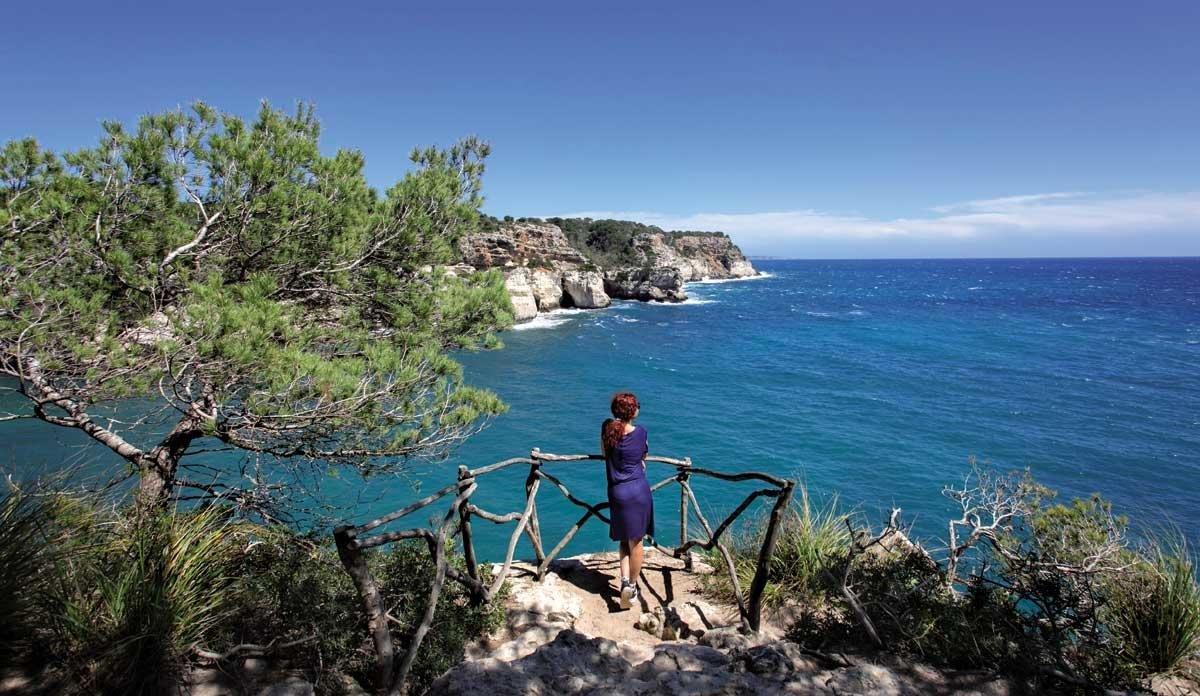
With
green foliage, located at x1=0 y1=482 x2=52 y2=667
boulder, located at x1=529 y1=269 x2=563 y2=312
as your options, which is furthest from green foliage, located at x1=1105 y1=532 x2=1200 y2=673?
boulder, located at x1=529 y1=269 x2=563 y2=312

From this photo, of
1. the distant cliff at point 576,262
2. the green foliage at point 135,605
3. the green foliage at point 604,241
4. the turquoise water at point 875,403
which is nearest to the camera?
the green foliage at point 135,605

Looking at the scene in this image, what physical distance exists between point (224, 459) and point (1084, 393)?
117 feet

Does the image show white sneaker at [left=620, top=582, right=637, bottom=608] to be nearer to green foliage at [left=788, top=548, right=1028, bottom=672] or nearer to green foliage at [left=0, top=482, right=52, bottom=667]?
green foliage at [left=788, top=548, right=1028, bottom=672]

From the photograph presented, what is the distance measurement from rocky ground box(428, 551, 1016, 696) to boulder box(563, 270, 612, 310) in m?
56.6

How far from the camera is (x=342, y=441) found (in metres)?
5.75

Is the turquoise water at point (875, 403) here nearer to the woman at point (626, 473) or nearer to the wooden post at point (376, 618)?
the woman at point (626, 473)

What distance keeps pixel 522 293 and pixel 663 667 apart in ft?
162

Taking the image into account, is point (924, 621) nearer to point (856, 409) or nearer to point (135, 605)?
point (135, 605)

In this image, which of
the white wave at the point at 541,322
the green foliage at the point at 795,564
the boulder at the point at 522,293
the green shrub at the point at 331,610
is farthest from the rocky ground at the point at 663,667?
the boulder at the point at 522,293

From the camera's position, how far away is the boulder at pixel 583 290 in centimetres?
6056

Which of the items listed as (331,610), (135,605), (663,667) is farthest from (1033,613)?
(135,605)

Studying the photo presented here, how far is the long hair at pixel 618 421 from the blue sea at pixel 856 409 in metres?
3.29

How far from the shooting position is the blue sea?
15898 mm

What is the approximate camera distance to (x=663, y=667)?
3363 millimetres
